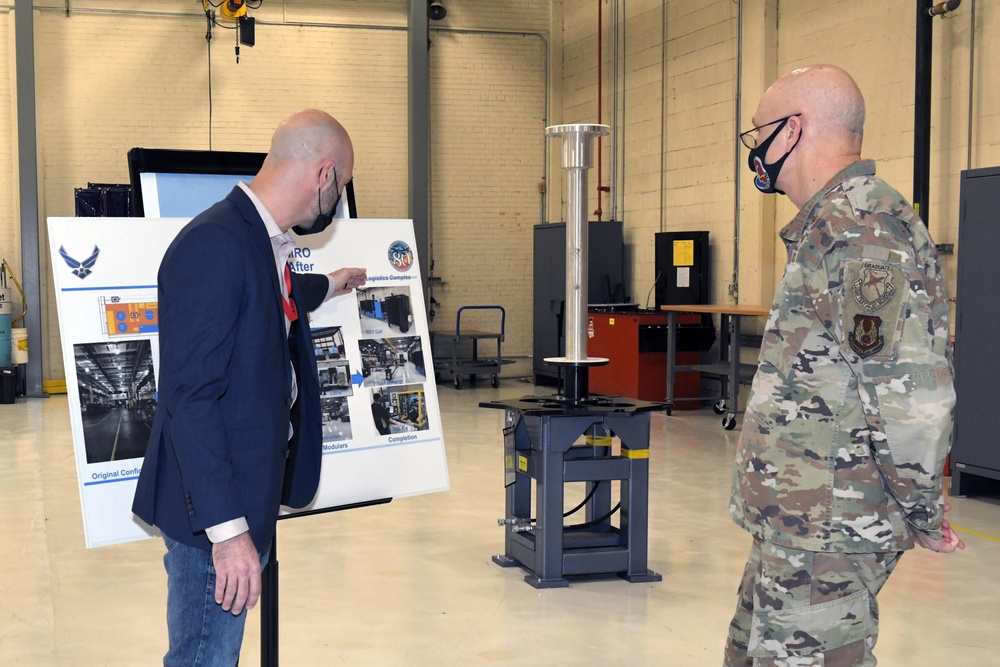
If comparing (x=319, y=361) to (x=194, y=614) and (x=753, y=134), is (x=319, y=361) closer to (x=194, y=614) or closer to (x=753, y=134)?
(x=194, y=614)

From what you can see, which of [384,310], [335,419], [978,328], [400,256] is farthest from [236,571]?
[978,328]

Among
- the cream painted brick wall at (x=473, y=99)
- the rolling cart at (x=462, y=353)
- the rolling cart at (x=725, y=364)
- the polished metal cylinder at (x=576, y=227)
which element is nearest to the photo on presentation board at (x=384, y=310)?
the polished metal cylinder at (x=576, y=227)

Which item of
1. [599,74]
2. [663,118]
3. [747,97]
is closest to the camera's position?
[747,97]

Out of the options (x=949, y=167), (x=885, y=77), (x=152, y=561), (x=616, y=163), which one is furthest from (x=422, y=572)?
(x=616, y=163)

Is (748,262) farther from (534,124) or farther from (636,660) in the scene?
(636,660)

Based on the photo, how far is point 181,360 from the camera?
1857 mm

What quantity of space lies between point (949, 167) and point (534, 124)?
6.38 meters

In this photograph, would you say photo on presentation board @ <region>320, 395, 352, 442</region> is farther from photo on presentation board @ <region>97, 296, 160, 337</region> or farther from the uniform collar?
the uniform collar

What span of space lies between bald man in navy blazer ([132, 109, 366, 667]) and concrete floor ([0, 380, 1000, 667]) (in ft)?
5.56

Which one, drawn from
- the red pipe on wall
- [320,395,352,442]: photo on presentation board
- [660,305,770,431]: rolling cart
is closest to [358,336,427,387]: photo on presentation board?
[320,395,352,442]: photo on presentation board

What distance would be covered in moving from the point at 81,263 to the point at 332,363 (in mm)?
763

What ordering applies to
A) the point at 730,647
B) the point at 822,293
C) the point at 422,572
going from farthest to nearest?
1. the point at 422,572
2. the point at 730,647
3. the point at 822,293

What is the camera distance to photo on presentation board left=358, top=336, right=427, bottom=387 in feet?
9.82

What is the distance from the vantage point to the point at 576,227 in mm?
4566
